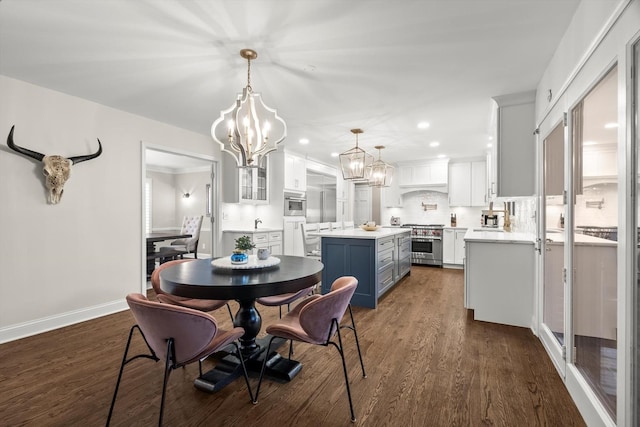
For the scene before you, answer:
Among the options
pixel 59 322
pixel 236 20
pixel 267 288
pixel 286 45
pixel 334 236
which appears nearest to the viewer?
pixel 267 288

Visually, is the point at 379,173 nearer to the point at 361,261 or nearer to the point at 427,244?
the point at 361,261

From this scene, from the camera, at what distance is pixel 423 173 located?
7.18m

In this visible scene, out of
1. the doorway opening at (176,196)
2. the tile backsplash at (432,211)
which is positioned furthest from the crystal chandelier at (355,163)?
the doorway opening at (176,196)

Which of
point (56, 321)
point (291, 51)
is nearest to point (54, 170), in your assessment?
point (56, 321)

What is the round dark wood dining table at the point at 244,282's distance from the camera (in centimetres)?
173

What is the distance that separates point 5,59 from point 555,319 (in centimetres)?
475

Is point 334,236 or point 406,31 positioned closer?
point 406,31

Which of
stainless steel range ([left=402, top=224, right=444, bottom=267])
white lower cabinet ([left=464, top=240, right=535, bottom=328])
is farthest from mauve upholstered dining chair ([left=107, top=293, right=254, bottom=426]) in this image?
stainless steel range ([left=402, top=224, right=444, bottom=267])

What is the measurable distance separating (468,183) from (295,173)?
3729 mm

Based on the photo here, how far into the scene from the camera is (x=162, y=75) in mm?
2816

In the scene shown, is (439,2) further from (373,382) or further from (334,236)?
(334,236)

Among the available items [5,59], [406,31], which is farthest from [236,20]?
[5,59]

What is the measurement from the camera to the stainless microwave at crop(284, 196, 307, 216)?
588 centimetres

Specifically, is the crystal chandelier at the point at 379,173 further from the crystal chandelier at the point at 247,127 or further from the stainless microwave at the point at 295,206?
the crystal chandelier at the point at 247,127
